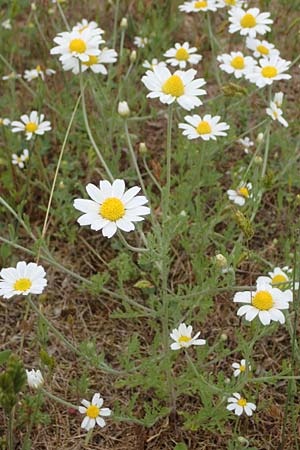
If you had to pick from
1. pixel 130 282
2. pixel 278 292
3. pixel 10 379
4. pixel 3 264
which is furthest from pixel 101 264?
pixel 10 379

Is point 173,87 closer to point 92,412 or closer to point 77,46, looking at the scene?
point 77,46

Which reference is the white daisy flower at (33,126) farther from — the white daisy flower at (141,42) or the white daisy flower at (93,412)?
the white daisy flower at (93,412)

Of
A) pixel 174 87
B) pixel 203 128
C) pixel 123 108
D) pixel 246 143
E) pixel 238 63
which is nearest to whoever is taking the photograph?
pixel 174 87

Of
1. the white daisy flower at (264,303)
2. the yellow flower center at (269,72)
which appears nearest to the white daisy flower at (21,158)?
the yellow flower center at (269,72)

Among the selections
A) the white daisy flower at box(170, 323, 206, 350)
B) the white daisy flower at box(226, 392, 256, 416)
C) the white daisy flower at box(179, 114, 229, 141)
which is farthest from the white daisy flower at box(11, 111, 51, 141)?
the white daisy flower at box(226, 392, 256, 416)

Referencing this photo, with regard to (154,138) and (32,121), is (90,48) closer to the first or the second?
(32,121)

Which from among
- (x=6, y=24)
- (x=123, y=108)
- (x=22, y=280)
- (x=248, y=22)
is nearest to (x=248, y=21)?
(x=248, y=22)
